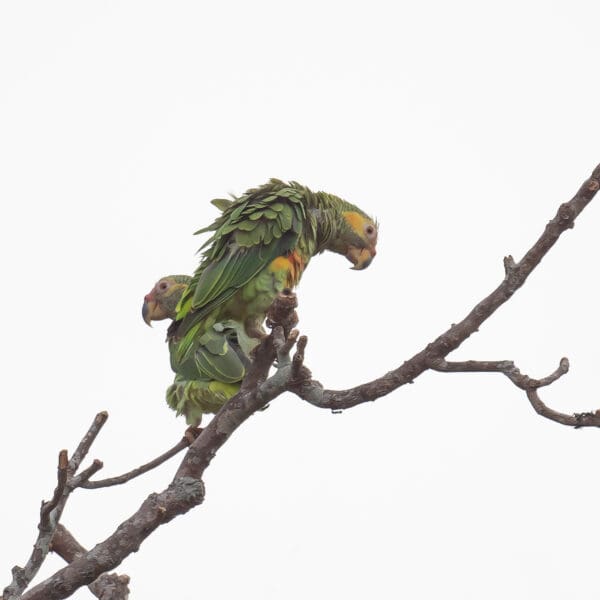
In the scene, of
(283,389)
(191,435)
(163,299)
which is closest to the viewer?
(283,389)

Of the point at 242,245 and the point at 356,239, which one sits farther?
the point at 356,239

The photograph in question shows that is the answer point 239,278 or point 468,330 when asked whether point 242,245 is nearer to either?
point 239,278

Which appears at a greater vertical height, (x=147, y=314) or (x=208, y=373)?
(x=147, y=314)

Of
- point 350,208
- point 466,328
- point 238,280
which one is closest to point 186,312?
point 238,280

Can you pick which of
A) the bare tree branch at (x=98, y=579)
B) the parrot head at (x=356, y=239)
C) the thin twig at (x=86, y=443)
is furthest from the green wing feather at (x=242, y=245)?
the thin twig at (x=86, y=443)

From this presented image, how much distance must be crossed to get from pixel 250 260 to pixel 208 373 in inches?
38.7

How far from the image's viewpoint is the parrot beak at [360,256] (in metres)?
7.84

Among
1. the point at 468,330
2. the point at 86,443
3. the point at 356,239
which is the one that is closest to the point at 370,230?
the point at 356,239

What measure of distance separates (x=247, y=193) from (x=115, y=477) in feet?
9.62

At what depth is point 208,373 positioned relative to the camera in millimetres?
6926

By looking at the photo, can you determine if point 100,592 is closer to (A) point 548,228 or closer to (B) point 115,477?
(B) point 115,477

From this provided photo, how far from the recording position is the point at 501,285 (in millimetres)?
4297

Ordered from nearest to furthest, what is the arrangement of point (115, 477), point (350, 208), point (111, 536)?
point (111, 536)
point (115, 477)
point (350, 208)

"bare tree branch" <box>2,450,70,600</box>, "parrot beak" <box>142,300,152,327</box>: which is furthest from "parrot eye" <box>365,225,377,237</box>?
"bare tree branch" <box>2,450,70,600</box>
